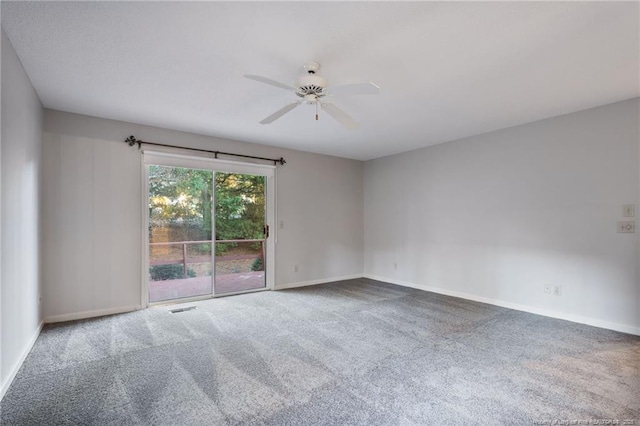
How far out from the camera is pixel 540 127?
3.96 metres

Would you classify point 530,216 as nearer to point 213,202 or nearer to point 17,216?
point 213,202

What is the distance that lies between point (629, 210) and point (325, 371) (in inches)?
139

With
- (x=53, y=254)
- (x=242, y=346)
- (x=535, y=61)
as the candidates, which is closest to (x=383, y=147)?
(x=535, y=61)

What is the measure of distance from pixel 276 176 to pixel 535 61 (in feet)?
12.4

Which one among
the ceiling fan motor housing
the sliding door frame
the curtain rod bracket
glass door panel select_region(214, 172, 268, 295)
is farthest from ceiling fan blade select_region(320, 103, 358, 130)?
the curtain rod bracket

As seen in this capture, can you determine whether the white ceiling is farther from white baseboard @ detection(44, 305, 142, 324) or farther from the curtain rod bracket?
white baseboard @ detection(44, 305, 142, 324)

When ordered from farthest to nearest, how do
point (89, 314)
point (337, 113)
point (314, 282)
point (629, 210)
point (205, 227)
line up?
point (314, 282) < point (205, 227) < point (89, 314) < point (629, 210) < point (337, 113)

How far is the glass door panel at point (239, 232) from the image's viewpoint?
15.8 ft

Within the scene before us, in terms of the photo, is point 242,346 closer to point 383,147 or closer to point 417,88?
point 417,88

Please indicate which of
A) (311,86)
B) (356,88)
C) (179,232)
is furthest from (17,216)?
(356,88)

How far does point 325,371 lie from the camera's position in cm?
245

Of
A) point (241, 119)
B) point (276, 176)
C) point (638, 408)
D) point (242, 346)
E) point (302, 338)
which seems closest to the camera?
point (638, 408)

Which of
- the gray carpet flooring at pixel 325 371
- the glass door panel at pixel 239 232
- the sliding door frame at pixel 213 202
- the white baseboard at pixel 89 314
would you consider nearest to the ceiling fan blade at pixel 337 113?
the gray carpet flooring at pixel 325 371

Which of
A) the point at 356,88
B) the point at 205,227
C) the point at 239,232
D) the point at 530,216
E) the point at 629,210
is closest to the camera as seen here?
the point at 356,88
